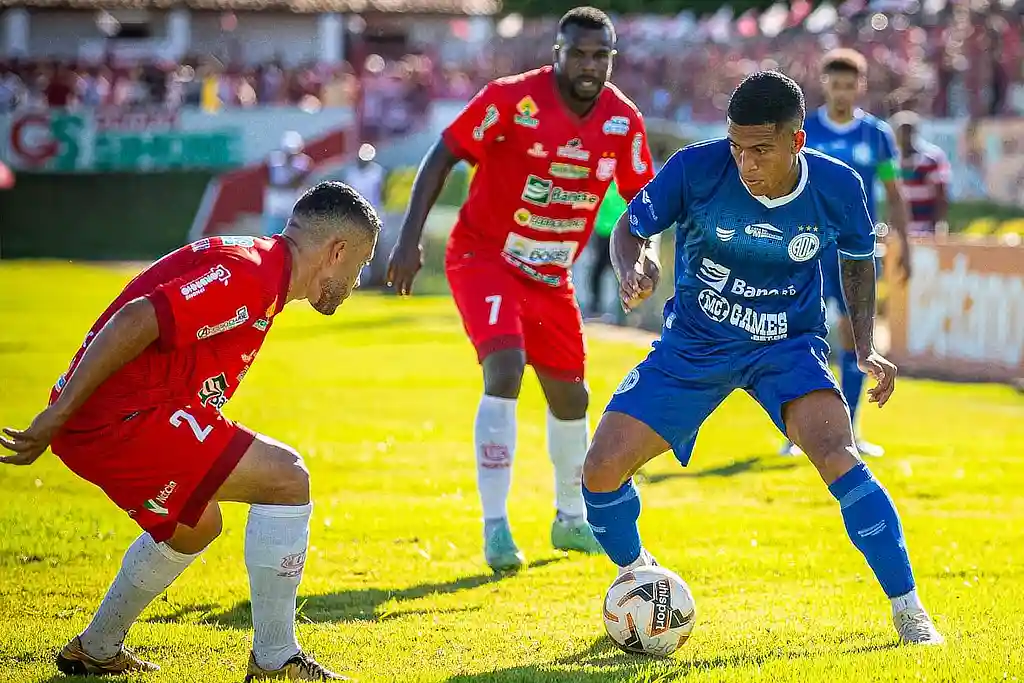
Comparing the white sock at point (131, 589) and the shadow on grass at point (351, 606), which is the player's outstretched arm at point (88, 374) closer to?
the white sock at point (131, 589)

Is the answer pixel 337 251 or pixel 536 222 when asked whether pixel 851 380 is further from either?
pixel 337 251

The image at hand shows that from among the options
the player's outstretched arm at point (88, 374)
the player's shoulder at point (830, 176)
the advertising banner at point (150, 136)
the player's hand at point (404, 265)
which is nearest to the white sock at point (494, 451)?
the player's hand at point (404, 265)

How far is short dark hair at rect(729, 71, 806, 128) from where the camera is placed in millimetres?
5238

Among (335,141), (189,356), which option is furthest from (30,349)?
(335,141)

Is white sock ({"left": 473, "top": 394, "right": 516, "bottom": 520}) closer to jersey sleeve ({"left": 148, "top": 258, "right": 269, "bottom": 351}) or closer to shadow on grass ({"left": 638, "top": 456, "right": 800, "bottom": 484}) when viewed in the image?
shadow on grass ({"left": 638, "top": 456, "right": 800, "bottom": 484})

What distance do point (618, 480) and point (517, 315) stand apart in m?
1.94

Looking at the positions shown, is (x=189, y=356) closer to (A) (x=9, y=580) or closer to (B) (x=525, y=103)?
(A) (x=9, y=580)

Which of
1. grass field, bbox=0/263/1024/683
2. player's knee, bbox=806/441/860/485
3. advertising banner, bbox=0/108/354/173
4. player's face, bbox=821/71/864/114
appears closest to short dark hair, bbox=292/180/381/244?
grass field, bbox=0/263/1024/683

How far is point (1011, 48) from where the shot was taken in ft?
79.4

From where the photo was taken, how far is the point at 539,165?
7523 millimetres

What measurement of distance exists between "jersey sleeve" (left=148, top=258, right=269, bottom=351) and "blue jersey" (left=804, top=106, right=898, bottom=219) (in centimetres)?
632

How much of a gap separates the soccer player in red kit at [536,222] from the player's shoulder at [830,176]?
1.94 metres

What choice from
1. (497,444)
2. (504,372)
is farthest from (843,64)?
(497,444)

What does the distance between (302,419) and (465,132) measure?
5.27 metres
